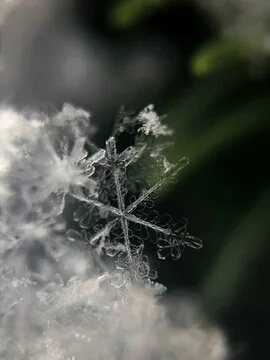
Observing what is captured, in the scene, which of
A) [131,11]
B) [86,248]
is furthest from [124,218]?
[131,11]

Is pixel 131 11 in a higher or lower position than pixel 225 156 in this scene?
higher

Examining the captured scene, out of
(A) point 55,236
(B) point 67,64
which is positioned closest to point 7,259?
(A) point 55,236

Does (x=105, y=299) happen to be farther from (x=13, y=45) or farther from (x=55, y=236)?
(x=13, y=45)

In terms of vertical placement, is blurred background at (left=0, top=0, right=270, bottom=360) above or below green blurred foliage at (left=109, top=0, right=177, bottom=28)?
below

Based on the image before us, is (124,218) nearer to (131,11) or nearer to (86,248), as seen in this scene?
(86,248)

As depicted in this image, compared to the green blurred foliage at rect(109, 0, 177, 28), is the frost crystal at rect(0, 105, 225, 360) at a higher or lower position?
lower
